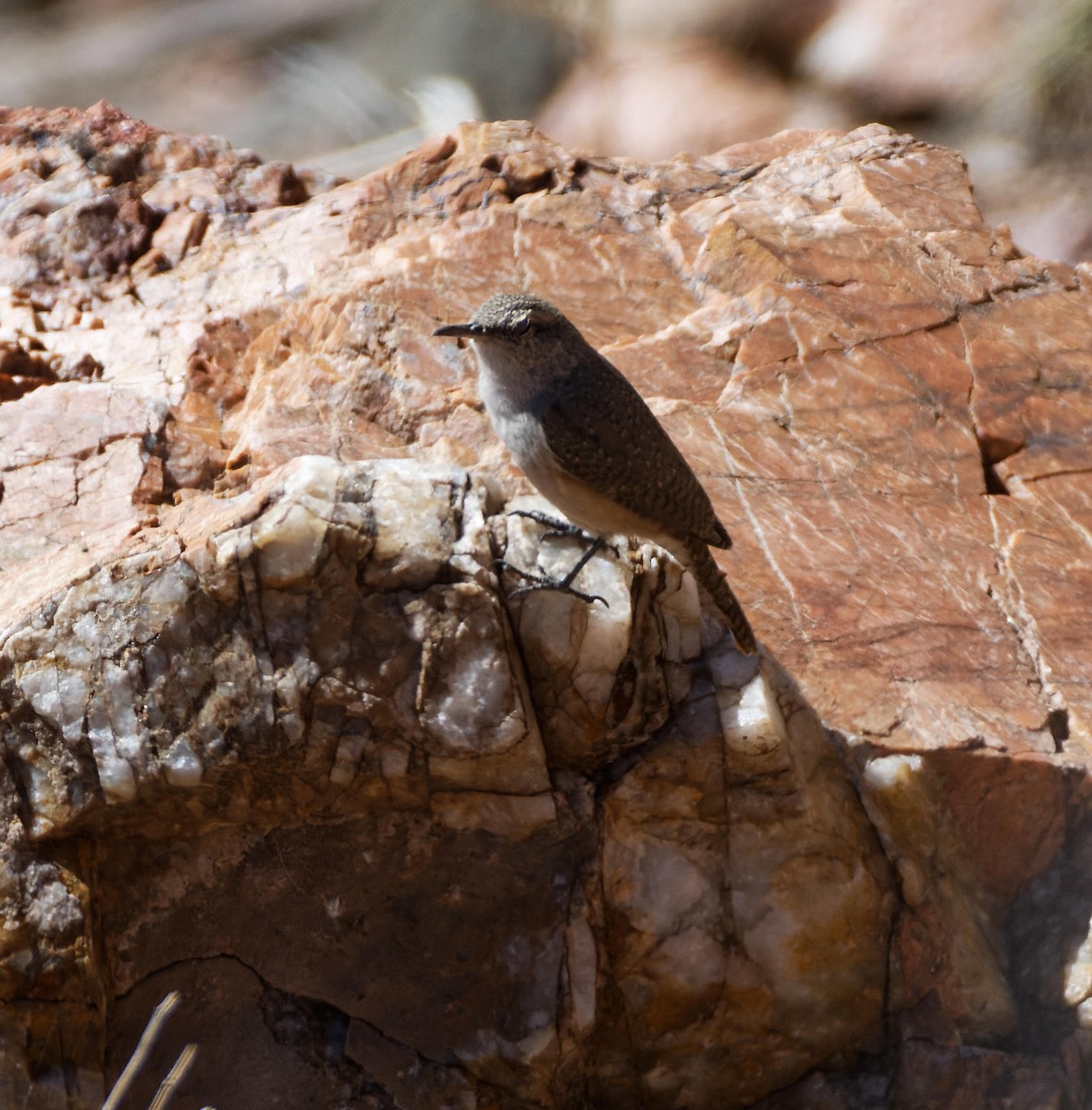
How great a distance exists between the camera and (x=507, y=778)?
408 cm

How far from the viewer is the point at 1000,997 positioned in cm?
441

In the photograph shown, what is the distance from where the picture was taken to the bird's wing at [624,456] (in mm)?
4320

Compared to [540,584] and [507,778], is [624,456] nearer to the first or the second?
[540,584]

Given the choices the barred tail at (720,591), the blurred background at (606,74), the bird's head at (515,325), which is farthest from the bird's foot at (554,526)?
the blurred background at (606,74)

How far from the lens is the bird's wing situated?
14.2 ft

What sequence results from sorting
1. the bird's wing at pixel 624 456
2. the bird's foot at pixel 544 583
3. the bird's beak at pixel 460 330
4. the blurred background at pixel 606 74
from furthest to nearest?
the blurred background at pixel 606 74, the bird's beak at pixel 460 330, the bird's wing at pixel 624 456, the bird's foot at pixel 544 583

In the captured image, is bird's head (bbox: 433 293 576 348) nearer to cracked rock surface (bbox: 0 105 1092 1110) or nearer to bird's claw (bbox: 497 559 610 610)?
cracked rock surface (bbox: 0 105 1092 1110)

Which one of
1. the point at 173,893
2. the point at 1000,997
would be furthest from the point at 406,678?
the point at 1000,997

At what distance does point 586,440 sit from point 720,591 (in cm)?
68

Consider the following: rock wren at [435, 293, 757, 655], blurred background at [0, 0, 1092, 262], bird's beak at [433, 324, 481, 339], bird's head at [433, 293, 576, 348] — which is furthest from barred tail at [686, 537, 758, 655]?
blurred background at [0, 0, 1092, 262]

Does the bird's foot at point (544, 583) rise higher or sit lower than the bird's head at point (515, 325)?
lower

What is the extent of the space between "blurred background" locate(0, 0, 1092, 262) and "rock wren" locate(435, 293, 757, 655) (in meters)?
6.00

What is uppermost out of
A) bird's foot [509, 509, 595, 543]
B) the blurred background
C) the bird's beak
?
the blurred background

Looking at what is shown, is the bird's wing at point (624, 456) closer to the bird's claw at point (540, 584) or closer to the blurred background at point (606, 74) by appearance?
the bird's claw at point (540, 584)
